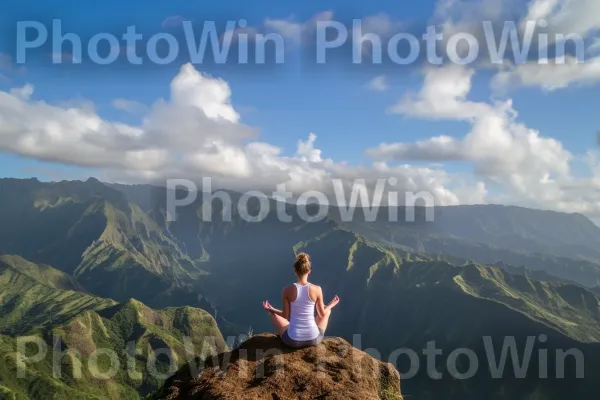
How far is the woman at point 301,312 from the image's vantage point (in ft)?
53.0

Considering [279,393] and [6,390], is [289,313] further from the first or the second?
[6,390]

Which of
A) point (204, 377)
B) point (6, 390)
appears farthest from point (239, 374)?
point (6, 390)

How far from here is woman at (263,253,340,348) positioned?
53.0ft

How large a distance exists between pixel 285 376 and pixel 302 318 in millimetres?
2249

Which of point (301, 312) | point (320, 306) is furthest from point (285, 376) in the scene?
point (320, 306)

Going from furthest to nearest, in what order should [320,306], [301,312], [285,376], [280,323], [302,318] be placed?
1. [280,323]
2. [320,306]
3. [302,318]
4. [301,312]
5. [285,376]

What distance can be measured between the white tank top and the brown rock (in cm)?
72

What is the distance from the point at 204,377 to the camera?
52.5 feet

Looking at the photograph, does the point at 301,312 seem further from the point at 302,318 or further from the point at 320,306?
the point at 320,306

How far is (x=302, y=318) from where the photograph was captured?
16.6 m

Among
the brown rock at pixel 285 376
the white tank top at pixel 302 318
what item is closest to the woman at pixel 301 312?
the white tank top at pixel 302 318

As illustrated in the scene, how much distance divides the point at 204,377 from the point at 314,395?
4384 mm

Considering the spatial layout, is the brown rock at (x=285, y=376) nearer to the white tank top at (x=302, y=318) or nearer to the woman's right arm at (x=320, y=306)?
the white tank top at (x=302, y=318)

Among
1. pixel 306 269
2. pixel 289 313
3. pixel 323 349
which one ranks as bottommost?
pixel 323 349
